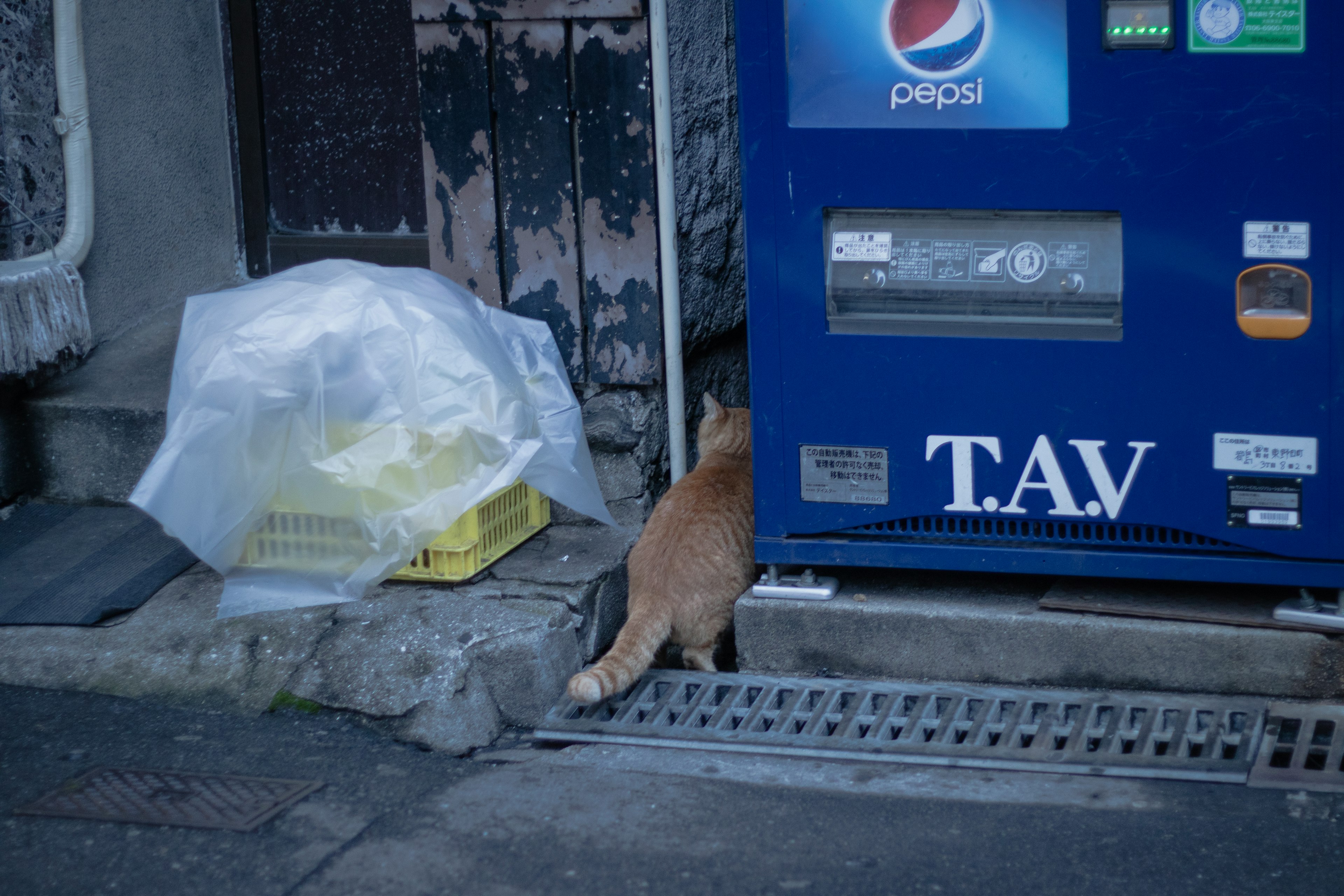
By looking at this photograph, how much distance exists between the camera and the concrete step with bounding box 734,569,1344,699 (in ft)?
8.45

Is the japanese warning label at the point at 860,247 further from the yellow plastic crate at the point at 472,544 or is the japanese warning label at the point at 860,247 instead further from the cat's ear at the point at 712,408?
the yellow plastic crate at the point at 472,544

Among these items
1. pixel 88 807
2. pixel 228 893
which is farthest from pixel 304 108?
pixel 228 893

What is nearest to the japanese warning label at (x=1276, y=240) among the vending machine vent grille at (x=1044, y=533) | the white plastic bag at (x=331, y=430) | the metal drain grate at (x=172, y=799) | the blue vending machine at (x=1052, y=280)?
the blue vending machine at (x=1052, y=280)

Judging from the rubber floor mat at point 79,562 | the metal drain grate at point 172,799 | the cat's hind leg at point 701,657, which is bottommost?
the metal drain grate at point 172,799

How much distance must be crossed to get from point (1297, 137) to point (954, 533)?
1.07m

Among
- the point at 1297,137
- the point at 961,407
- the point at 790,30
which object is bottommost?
the point at 961,407

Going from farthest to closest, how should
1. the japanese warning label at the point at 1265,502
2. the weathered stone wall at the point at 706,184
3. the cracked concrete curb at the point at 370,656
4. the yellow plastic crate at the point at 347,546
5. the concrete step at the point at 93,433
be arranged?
the weathered stone wall at the point at 706,184 < the concrete step at the point at 93,433 < the yellow plastic crate at the point at 347,546 < the cracked concrete curb at the point at 370,656 < the japanese warning label at the point at 1265,502

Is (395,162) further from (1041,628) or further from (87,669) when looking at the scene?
(1041,628)

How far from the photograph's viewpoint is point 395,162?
4223mm

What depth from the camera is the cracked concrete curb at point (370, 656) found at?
→ 9.00 ft

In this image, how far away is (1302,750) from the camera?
7.83ft

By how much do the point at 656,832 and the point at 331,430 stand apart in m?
1.25

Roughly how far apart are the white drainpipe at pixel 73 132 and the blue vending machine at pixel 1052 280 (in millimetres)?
2285

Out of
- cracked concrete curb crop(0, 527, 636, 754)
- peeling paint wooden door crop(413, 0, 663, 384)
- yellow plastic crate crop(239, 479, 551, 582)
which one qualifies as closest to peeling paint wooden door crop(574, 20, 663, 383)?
peeling paint wooden door crop(413, 0, 663, 384)
